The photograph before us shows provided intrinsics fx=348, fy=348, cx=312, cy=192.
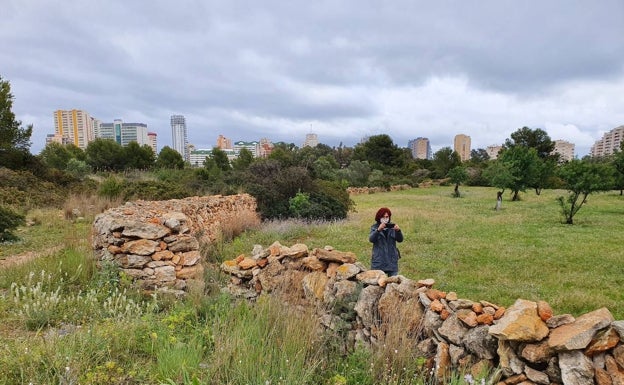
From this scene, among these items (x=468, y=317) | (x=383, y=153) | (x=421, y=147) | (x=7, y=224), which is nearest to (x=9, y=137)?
(x=7, y=224)

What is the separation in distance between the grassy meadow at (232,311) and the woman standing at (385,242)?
114 cm

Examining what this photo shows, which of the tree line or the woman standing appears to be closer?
the woman standing

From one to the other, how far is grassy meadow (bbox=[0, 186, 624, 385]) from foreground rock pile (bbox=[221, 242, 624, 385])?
32cm

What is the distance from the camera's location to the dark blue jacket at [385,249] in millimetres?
5258

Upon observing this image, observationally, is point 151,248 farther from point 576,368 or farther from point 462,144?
point 462,144

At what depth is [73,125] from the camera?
74.8 metres

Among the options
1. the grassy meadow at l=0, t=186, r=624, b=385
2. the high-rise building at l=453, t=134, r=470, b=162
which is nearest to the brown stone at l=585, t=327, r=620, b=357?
the grassy meadow at l=0, t=186, r=624, b=385

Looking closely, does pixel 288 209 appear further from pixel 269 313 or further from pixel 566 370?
pixel 566 370

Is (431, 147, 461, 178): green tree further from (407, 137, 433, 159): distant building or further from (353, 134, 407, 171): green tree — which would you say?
(407, 137, 433, 159): distant building

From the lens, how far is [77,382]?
2293mm

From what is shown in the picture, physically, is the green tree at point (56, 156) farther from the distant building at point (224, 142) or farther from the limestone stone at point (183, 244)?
the distant building at point (224, 142)

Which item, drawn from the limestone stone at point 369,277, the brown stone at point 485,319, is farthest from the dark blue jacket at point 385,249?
the brown stone at point 485,319

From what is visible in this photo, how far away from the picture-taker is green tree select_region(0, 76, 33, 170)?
797 inches

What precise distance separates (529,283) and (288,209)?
8328 mm
